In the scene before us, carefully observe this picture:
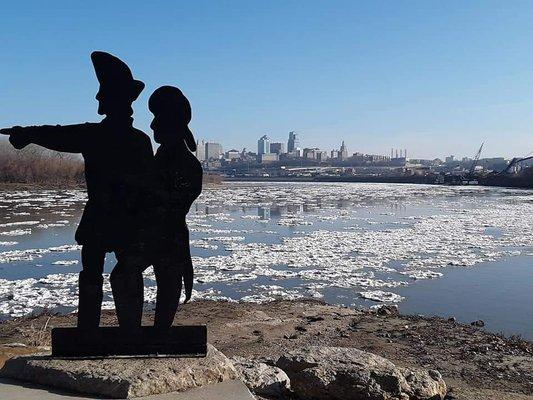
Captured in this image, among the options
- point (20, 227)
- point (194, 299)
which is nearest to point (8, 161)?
point (20, 227)

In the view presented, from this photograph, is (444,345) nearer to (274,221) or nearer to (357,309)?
(357,309)

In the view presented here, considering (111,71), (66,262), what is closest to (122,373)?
(111,71)

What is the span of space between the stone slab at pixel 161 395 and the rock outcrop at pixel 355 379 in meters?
1.13

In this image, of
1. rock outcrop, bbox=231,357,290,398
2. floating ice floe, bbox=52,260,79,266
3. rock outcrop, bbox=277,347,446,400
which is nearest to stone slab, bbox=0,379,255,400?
rock outcrop, bbox=231,357,290,398

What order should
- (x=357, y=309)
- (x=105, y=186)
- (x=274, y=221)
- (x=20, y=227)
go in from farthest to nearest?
1. (x=274, y=221)
2. (x=20, y=227)
3. (x=357, y=309)
4. (x=105, y=186)

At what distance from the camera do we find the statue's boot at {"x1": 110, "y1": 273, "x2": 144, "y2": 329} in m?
5.90

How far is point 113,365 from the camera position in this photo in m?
5.43

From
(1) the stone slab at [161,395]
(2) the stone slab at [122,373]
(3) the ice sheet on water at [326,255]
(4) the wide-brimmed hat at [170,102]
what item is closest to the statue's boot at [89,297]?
(2) the stone slab at [122,373]

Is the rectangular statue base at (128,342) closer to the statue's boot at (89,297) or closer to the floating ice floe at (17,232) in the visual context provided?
the statue's boot at (89,297)

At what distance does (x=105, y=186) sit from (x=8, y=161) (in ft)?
260

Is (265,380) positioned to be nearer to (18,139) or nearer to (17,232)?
(18,139)

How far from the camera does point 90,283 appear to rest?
591 cm

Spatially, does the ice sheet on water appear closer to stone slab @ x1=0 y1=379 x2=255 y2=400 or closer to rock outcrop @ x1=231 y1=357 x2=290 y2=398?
rock outcrop @ x1=231 y1=357 x2=290 y2=398

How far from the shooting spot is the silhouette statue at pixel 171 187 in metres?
→ 6.04
